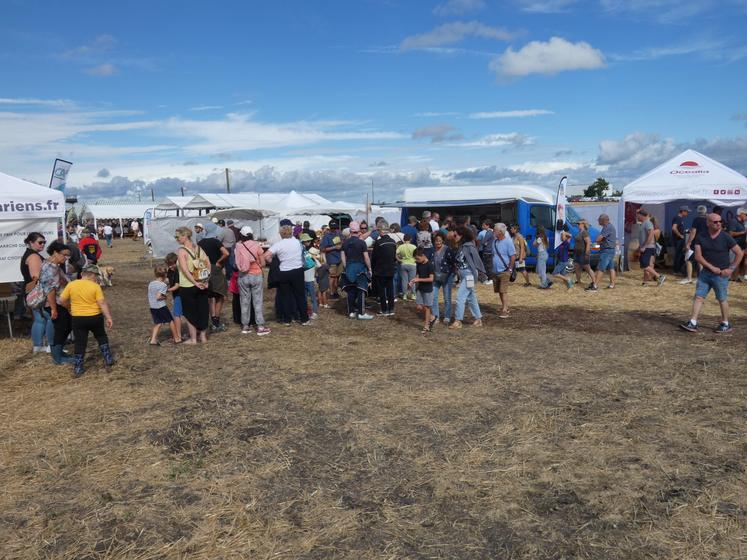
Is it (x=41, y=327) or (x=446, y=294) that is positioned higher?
(x=446, y=294)

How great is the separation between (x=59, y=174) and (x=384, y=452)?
11.0 meters

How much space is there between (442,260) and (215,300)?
3.63m

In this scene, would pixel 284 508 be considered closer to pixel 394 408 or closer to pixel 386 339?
pixel 394 408

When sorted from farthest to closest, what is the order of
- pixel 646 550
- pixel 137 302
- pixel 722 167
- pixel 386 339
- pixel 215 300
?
pixel 722 167 → pixel 137 302 → pixel 215 300 → pixel 386 339 → pixel 646 550

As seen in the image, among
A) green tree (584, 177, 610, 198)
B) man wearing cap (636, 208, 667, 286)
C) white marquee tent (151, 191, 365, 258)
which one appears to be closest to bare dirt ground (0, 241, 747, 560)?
man wearing cap (636, 208, 667, 286)

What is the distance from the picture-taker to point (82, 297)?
22.1 feet

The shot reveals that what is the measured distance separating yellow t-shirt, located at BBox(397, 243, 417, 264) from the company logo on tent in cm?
848

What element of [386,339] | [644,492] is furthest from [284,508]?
[386,339]

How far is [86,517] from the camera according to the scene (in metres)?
3.64

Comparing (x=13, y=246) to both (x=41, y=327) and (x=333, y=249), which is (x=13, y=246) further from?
(x=333, y=249)

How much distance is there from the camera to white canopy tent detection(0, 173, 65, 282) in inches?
331

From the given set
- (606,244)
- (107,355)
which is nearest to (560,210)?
(606,244)

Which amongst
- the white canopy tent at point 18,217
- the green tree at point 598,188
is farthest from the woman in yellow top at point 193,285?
the green tree at point 598,188

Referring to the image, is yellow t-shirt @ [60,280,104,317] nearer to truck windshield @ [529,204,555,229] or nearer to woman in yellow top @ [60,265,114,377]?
woman in yellow top @ [60,265,114,377]
